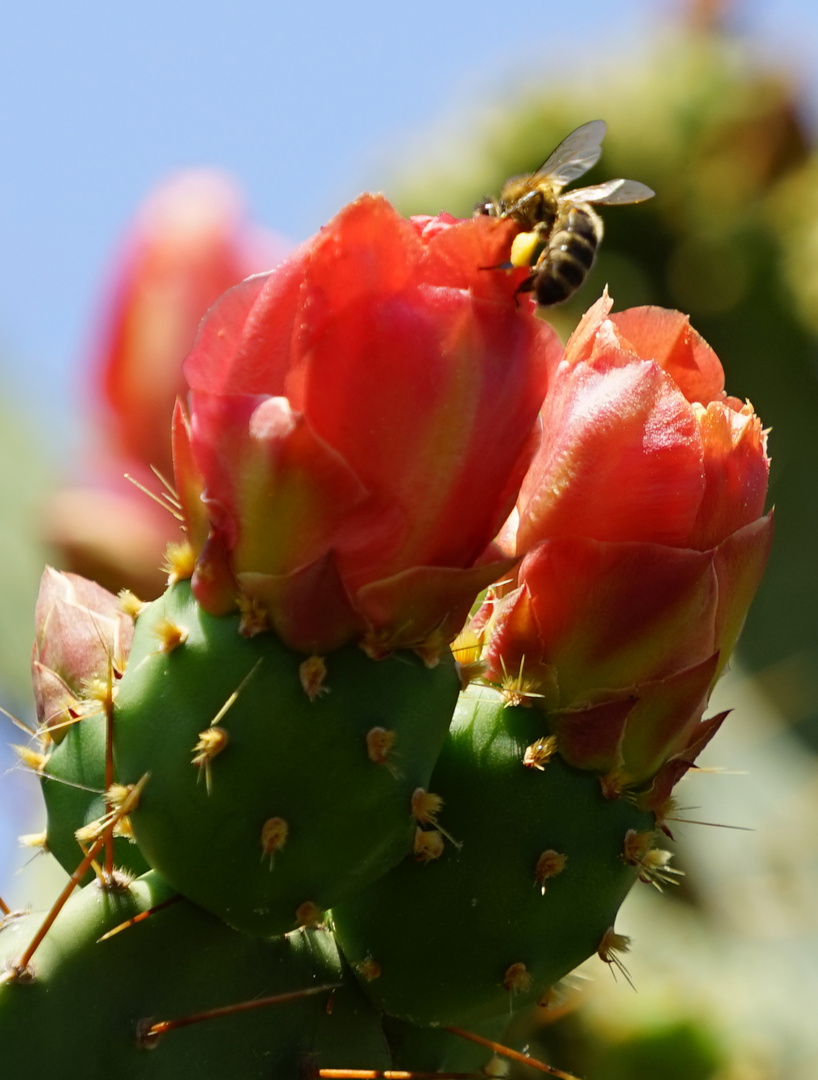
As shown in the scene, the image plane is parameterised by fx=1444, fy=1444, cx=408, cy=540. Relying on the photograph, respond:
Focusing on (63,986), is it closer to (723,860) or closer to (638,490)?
(638,490)

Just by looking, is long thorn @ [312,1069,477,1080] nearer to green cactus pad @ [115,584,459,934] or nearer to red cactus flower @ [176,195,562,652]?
green cactus pad @ [115,584,459,934]

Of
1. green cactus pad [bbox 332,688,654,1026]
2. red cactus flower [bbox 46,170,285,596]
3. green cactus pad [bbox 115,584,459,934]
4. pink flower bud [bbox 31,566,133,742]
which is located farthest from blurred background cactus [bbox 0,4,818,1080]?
green cactus pad [bbox 115,584,459,934]

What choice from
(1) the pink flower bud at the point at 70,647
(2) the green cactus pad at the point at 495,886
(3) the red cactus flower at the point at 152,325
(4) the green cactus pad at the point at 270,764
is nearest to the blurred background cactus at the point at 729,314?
(3) the red cactus flower at the point at 152,325

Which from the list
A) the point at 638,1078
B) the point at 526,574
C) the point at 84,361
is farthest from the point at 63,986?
the point at 84,361

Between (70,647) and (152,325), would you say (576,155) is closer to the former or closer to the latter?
(70,647)

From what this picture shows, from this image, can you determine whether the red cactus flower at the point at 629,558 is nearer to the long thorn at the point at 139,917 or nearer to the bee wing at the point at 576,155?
the long thorn at the point at 139,917

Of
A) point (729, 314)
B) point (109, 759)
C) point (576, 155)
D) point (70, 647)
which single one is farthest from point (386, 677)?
point (729, 314)
